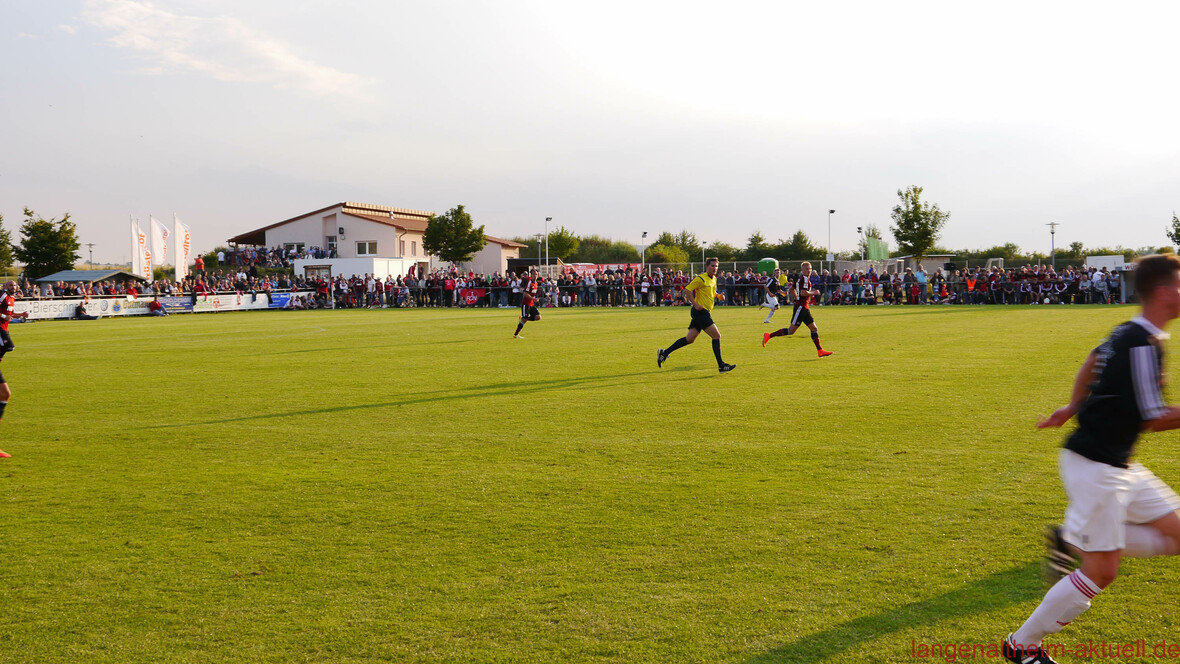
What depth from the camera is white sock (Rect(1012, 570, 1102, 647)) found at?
3.45 meters

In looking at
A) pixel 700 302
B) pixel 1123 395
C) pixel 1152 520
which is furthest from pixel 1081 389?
pixel 700 302

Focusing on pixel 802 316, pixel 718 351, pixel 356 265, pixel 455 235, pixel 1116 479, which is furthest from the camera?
pixel 455 235

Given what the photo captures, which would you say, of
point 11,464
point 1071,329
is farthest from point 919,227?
point 11,464

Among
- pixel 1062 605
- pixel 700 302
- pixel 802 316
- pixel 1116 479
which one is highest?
pixel 700 302

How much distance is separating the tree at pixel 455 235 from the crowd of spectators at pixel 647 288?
18.3m

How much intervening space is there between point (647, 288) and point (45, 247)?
41.3 meters

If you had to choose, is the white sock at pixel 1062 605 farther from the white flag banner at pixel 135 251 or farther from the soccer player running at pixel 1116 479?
the white flag banner at pixel 135 251

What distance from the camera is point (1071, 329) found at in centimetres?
2039

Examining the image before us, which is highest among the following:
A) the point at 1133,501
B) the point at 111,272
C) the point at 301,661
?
the point at 111,272

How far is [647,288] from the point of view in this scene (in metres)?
42.7

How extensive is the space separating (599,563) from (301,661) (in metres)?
1.74

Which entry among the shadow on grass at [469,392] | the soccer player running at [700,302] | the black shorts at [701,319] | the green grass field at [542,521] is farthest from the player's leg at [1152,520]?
the black shorts at [701,319]

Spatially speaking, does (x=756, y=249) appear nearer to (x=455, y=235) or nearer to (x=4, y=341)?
(x=455, y=235)

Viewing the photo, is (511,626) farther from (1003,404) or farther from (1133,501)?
(1003,404)
